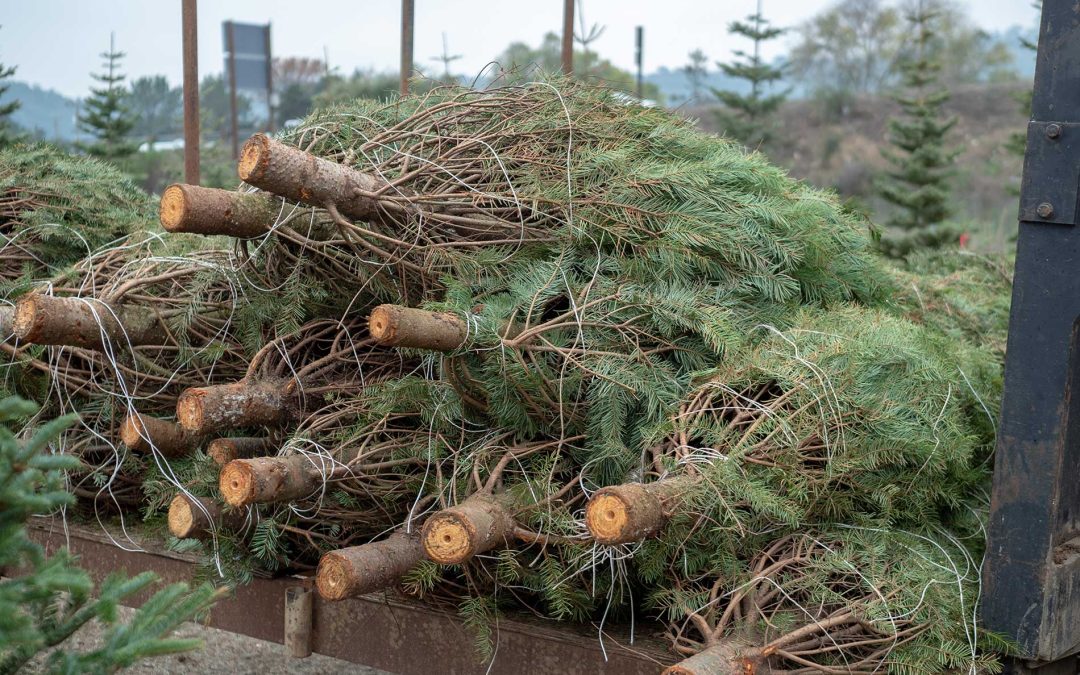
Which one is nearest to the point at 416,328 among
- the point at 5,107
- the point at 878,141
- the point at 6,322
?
the point at 6,322

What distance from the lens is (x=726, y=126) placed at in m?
21.6

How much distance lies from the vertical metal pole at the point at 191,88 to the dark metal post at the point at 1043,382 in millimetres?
3116

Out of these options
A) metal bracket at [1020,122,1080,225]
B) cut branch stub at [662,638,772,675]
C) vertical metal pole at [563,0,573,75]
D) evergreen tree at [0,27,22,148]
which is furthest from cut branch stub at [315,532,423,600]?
evergreen tree at [0,27,22,148]

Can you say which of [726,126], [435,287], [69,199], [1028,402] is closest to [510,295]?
[435,287]

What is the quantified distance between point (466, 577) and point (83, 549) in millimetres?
1345

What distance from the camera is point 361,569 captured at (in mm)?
2537

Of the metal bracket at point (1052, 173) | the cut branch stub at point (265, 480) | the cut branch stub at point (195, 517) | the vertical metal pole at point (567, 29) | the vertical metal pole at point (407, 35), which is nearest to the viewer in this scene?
the metal bracket at point (1052, 173)

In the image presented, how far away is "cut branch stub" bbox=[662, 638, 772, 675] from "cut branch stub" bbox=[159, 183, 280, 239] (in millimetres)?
1518

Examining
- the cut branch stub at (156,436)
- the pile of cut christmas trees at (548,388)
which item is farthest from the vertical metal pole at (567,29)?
the cut branch stub at (156,436)

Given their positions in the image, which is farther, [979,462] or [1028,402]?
[979,462]

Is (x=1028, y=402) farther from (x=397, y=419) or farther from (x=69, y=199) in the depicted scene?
(x=69, y=199)

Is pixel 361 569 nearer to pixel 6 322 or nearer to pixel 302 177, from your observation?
pixel 302 177

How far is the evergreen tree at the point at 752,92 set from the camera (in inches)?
809

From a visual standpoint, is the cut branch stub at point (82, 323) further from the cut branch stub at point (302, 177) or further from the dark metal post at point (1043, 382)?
the dark metal post at point (1043, 382)
